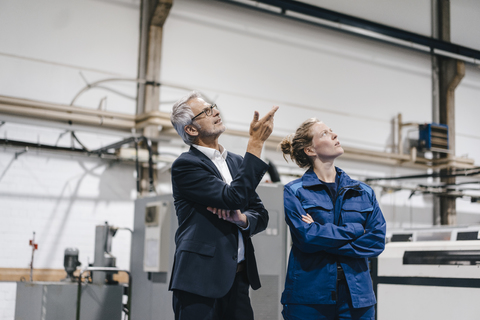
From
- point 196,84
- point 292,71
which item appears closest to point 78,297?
point 196,84

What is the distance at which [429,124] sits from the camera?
911 cm

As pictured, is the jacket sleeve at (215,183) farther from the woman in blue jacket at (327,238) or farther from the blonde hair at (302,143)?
the blonde hair at (302,143)

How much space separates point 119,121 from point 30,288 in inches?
108

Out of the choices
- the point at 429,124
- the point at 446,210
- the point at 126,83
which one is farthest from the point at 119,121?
the point at 446,210

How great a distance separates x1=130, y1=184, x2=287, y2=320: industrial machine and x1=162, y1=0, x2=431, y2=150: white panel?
10.6ft

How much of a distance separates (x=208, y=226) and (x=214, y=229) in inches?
0.9

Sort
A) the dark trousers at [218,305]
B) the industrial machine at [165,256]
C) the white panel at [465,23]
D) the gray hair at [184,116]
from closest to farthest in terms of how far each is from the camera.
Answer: the dark trousers at [218,305], the gray hair at [184,116], the industrial machine at [165,256], the white panel at [465,23]

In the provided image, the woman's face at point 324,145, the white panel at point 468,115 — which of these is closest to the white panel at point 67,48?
the woman's face at point 324,145

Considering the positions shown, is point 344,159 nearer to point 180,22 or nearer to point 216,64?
point 216,64

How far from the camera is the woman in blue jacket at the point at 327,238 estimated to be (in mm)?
1930

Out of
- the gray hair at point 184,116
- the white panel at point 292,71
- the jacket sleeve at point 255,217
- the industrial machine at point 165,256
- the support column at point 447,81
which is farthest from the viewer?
the support column at point 447,81

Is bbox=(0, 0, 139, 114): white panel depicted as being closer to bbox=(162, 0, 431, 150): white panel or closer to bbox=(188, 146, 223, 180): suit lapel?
bbox=(162, 0, 431, 150): white panel

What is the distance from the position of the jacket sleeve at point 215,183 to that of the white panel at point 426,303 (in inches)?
76.0

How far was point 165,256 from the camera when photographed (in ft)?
13.8
